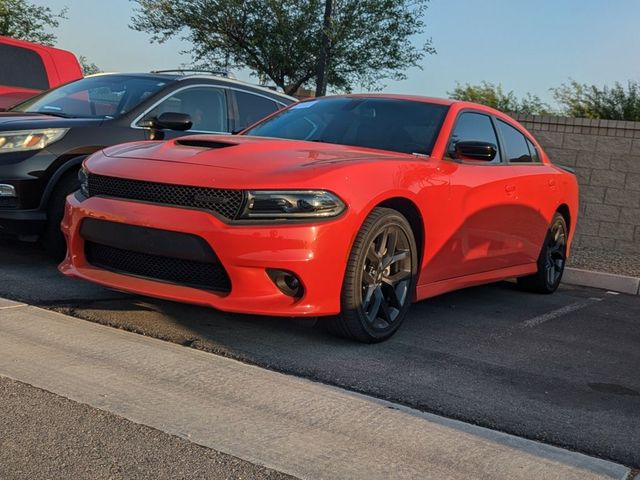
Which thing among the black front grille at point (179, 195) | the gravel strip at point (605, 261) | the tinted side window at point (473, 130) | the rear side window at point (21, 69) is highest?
the rear side window at point (21, 69)

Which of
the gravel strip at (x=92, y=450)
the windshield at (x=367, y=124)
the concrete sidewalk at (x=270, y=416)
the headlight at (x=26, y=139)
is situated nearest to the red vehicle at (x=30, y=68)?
the headlight at (x=26, y=139)

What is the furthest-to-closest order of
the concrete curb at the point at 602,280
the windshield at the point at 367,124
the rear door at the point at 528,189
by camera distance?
1. the concrete curb at the point at 602,280
2. the rear door at the point at 528,189
3. the windshield at the point at 367,124

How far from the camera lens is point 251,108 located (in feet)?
25.6

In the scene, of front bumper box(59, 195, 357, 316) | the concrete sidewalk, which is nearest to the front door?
front bumper box(59, 195, 357, 316)

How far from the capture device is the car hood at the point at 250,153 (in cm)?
438

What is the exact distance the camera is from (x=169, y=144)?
4.89m

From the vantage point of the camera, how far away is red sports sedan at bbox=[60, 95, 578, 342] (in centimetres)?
411

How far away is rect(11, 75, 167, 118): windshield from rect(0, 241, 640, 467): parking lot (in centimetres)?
141

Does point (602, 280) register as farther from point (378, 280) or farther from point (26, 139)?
point (26, 139)

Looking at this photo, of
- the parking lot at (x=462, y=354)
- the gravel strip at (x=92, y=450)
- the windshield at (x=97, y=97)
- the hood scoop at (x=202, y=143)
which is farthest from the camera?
the windshield at (x=97, y=97)

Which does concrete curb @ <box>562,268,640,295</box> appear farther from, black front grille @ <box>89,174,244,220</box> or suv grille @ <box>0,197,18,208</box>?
suv grille @ <box>0,197,18,208</box>

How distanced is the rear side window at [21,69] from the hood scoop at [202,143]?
18.4 ft

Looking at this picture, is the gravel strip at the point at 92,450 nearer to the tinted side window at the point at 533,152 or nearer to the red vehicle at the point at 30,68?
the tinted side window at the point at 533,152

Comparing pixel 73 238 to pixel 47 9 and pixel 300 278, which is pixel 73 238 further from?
pixel 47 9
